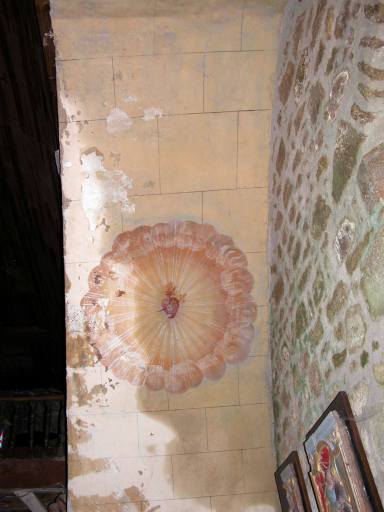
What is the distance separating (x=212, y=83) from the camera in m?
3.81

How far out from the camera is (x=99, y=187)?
4.05m

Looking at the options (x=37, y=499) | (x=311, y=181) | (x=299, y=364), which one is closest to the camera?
(x=311, y=181)

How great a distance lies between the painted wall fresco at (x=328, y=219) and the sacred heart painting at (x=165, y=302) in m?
0.43

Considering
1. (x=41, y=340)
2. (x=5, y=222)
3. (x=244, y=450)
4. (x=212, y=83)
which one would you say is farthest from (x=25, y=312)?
(x=212, y=83)

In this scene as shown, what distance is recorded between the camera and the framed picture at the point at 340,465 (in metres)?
2.14

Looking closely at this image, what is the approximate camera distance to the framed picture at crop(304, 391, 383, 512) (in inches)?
84.4

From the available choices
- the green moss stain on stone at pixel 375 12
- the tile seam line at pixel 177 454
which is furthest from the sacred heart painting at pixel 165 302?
the green moss stain on stone at pixel 375 12

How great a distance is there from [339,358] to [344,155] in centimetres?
103

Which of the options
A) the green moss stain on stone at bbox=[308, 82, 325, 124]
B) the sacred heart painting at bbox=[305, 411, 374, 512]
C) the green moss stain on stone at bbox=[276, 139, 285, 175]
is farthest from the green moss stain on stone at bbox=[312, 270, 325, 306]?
the green moss stain on stone at bbox=[276, 139, 285, 175]

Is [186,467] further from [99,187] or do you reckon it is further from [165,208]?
[99,187]

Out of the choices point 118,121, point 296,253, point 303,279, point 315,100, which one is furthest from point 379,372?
point 118,121

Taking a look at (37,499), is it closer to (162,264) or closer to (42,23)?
(162,264)

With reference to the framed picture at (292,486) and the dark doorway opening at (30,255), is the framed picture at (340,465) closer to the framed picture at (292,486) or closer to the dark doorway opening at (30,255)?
the framed picture at (292,486)

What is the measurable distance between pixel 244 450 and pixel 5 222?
124 inches
